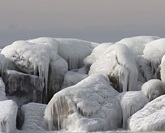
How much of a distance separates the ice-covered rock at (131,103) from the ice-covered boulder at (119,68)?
8.93 feet

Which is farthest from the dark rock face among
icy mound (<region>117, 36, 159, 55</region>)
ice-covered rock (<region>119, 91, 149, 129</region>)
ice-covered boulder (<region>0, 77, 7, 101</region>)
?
icy mound (<region>117, 36, 159, 55</region>)

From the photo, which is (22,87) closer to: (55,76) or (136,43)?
(55,76)

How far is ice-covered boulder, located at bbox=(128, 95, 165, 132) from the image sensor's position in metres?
16.5

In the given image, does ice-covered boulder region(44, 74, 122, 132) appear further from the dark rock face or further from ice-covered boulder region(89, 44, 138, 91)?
the dark rock face

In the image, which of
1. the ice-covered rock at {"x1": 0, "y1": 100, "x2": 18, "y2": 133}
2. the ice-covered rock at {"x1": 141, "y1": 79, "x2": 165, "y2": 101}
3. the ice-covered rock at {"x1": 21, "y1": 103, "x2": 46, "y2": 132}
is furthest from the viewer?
the ice-covered rock at {"x1": 141, "y1": 79, "x2": 165, "y2": 101}

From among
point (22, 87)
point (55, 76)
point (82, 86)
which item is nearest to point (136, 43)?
point (55, 76)

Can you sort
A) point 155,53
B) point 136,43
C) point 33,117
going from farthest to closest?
point 136,43 < point 155,53 < point 33,117

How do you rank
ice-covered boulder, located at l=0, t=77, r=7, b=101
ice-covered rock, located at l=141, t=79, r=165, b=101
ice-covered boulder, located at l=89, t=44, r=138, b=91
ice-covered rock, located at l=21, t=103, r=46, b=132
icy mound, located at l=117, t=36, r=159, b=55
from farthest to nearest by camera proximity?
icy mound, located at l=117, t=36, r=159, b=55 → ice-covered boulder, located at l=89, t=44, r=138, b=91 → ice-covered boulder, located at l=0, t=77, r=7, b=101 → ice-covered rock, located at l=141, t=79, r=165, b=101 → ice-covered rock, located at l=21, t=103, r=46, b=132

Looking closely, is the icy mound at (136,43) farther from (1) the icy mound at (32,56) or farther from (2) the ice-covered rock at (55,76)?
(1) the icy mound at (32,56)

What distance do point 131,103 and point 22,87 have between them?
6904 mm

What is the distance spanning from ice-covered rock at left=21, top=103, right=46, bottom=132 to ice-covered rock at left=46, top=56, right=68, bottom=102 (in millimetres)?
4222

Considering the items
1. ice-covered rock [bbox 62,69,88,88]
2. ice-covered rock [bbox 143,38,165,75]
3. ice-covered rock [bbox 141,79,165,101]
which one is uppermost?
ice-covered rock [bbox 143,38,165,75]

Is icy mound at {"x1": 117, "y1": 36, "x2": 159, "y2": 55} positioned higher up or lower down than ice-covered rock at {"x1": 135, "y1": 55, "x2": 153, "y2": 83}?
higher up

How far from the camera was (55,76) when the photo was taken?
23625mm
